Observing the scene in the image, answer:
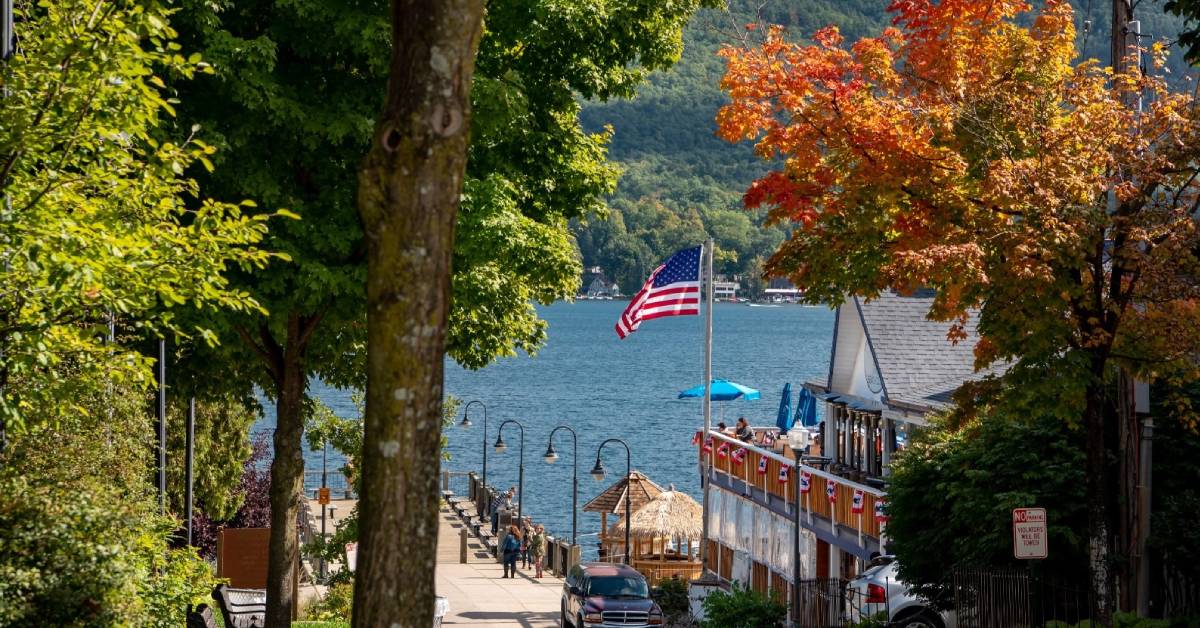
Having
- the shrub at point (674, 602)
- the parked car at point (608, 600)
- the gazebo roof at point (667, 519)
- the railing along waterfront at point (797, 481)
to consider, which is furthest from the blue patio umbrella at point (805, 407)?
the parked car at point (608, 600)

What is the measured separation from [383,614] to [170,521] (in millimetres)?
7974

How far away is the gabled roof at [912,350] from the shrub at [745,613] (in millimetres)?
7664

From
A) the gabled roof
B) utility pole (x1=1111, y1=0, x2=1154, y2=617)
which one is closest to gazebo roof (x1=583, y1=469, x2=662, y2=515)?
the gabled roof

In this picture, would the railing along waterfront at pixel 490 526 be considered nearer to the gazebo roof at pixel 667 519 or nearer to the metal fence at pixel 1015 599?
the gazebo roof at pixel 667 519

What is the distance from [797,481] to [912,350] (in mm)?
7919

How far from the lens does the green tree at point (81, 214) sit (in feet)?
34.2

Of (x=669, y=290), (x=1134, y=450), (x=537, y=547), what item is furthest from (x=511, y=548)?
(x=1134, y=450)

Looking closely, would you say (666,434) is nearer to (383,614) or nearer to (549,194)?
(549,194)

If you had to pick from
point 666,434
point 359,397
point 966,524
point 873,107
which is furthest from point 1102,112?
point 666,434

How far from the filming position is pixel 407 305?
7.02 metres

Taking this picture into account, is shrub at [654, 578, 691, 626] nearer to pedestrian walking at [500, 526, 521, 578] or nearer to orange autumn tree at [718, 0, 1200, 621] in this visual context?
pedestrian walking at [500, 526, 521, 578]

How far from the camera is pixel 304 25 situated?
57.8 ft

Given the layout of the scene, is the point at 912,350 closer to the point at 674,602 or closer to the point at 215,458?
the point at 674,602

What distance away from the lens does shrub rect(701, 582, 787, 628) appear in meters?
23.8
